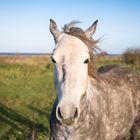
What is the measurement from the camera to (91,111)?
472 centimetres

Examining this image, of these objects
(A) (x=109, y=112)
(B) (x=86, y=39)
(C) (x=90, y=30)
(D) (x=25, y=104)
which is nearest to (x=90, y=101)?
(A) (x=109, y=112)

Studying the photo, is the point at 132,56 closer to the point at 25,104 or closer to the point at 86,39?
the point at 25,104

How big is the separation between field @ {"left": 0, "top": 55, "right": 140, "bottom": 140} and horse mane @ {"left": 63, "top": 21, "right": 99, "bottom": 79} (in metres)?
1.34

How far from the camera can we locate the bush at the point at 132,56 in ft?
126

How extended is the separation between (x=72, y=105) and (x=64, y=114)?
0.45ft

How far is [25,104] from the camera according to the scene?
529 inches

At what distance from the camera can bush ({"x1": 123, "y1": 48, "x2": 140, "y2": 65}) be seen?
38.3 meters

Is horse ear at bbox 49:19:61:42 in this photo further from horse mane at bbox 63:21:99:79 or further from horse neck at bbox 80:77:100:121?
horse neck at bbox 80:77:100:121

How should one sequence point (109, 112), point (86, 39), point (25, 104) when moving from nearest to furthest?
1. point (86, 39)
2. point (109, 112)
3. point (25, 104)

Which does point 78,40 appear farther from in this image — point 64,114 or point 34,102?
point 34,102

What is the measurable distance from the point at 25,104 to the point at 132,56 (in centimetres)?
A: 2778

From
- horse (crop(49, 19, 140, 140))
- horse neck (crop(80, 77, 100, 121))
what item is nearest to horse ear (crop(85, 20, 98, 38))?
horse (crop(49, 19, 140, 140))

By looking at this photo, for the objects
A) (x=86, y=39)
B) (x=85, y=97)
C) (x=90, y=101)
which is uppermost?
(x=86, y=39)

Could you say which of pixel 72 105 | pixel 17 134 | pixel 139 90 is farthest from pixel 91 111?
pixel 17 134
